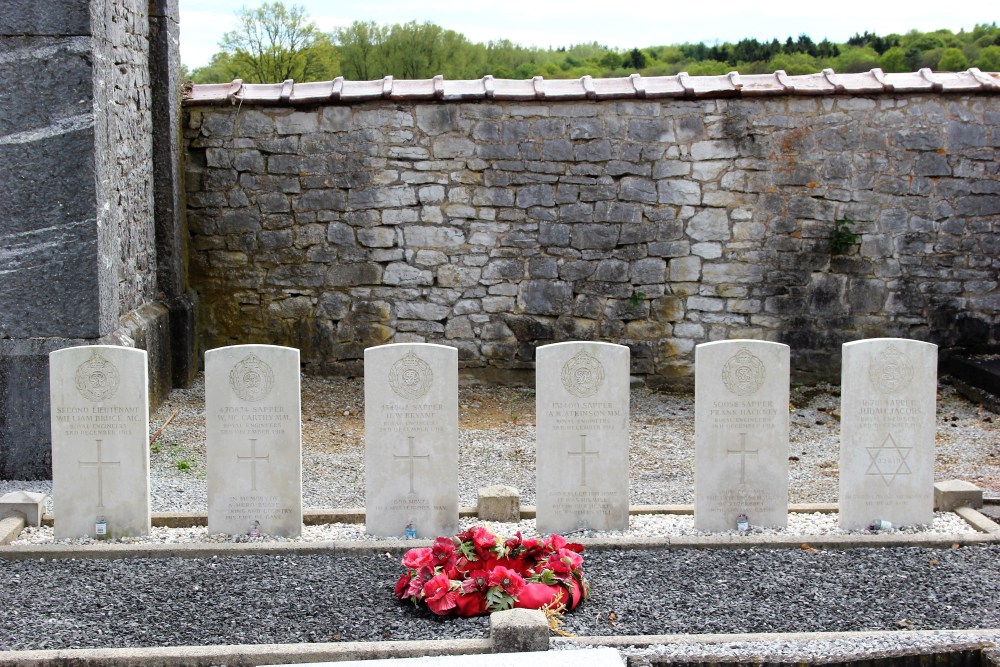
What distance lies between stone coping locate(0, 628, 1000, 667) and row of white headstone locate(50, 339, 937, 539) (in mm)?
1400

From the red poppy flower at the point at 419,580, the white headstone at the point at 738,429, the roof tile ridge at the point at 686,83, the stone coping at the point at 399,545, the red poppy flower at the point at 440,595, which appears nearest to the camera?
the red poppy flower at the point at 440,595

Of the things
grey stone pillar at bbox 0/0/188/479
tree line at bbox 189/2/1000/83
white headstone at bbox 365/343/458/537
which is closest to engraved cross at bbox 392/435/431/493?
white headstone at bbox 365/343/458/537

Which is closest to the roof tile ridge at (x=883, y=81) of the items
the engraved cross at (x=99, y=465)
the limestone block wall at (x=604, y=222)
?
the limestone block wall at (x=604, y=222)

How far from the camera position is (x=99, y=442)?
4992 millimetres

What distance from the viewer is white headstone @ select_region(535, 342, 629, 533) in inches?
199

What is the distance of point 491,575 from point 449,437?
3.64ft

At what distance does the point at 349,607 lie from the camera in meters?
4.10

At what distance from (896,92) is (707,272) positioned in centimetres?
206

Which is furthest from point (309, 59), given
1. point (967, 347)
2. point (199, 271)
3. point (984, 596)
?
point (984, 596)

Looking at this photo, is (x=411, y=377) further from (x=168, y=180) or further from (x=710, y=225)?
(x=710, y=225)

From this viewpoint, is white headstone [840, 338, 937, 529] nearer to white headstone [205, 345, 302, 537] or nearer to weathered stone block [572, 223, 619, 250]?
white headstone [205, 345, 302, 537]

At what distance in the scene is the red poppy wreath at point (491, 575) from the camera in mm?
4000

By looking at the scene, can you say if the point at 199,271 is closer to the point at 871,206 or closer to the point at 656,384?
the point at 656,384

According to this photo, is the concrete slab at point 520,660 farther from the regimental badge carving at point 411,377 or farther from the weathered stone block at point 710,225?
the weathered stone block at point 710,225
